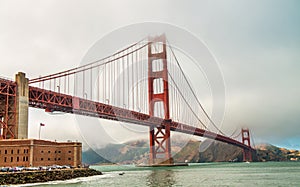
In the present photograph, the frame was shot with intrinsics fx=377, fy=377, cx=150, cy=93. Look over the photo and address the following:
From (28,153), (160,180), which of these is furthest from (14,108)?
(160,180)

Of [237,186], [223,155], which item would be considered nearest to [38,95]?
[237,186]

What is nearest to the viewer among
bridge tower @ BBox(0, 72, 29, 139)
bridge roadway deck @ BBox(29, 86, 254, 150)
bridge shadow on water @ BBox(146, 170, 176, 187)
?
bridge shadow on water @ BBox(146, 170, 176, 187)

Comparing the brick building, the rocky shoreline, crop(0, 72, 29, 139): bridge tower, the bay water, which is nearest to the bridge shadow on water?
the bay water

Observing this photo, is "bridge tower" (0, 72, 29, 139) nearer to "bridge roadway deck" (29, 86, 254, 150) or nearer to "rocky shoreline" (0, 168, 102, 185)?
"bridge roadway deck" (29, 86, 254, 150)

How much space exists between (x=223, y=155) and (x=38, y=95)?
149 meters

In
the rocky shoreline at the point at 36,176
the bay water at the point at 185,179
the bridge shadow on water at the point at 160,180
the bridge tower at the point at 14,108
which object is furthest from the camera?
the bridge tower at the point at 14,108

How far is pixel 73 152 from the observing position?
50375 mm

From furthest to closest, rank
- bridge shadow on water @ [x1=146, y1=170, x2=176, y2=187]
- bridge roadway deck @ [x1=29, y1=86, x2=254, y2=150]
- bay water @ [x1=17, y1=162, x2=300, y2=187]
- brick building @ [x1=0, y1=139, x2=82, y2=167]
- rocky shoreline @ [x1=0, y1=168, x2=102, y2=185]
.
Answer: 1. bridge roadway deck @ [x1=29, y1=86, x2=254, y2=150]
2. brick building @ [x1=0, y1=139, x2=82, y2=167]
3. bay water @ [x1=17, y1=162, x2=300, y2=187]
4. bridge shadow on water @ [x1=146, y1=170, x2=176, y2=187]
5. rocky shoreline @ [x1=0, y1=168, x2=102, y2=185]

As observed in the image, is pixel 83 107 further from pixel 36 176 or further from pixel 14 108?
pixel 36 176

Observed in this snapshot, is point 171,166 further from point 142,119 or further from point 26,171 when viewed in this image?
point 26,171

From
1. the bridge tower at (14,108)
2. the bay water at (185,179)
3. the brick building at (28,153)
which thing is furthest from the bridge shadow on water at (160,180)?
the bridge tower at (14,108)

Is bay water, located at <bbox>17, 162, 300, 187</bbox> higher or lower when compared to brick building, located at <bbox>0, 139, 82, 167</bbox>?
lower

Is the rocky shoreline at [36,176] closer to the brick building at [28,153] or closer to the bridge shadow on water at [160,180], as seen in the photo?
the brick building at [28,153]

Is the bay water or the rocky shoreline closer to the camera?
the rocky shoreline
